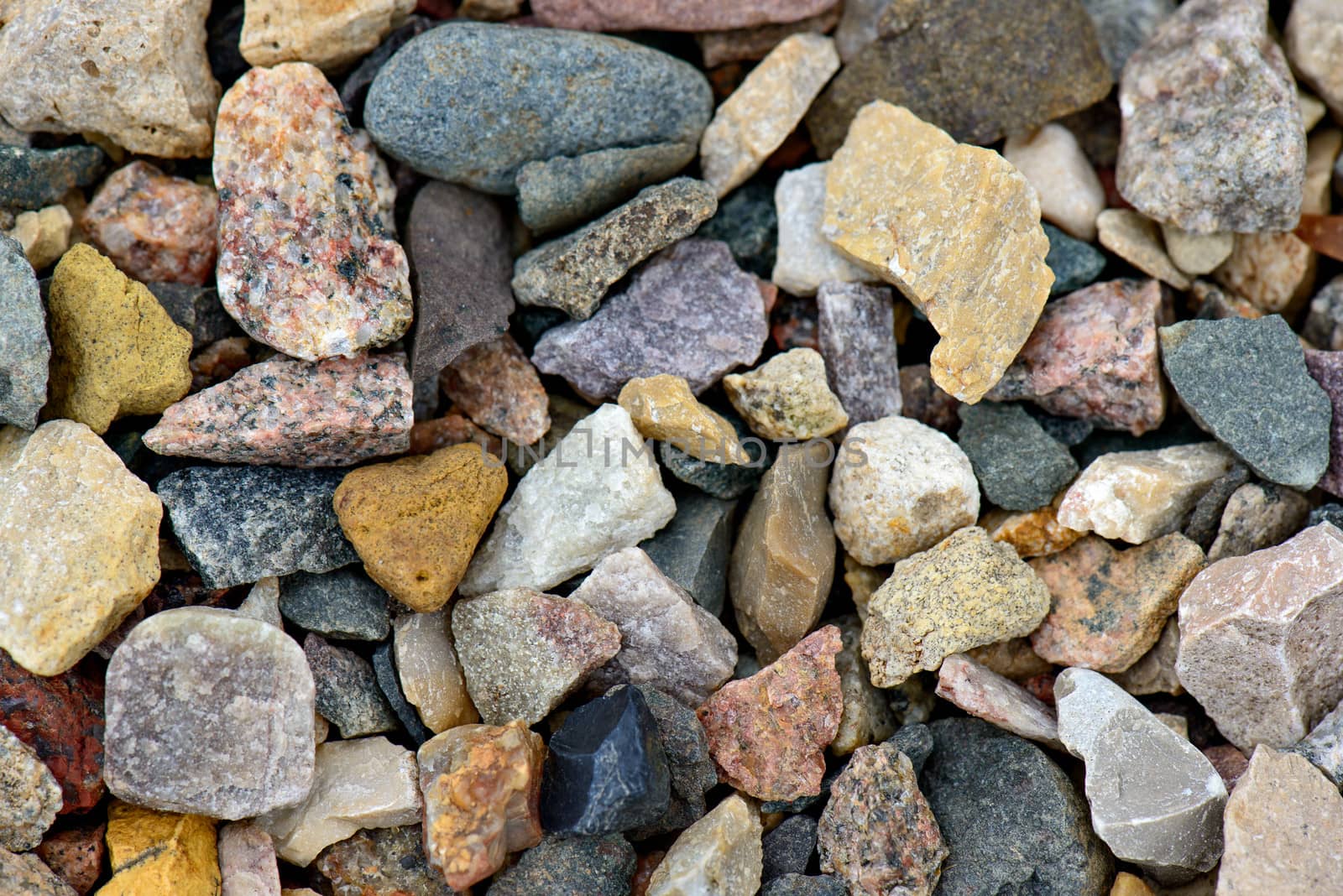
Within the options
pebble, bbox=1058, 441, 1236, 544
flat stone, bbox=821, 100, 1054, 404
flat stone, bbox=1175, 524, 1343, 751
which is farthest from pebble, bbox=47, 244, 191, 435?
flat stone, bbox=1175, 524, 1343, 751

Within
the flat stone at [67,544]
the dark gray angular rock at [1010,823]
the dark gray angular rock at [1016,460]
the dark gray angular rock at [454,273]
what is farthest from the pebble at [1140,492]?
the flat stone at [67,544]

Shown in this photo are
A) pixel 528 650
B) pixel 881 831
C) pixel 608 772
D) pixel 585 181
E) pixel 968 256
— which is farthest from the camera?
pixel 585 181

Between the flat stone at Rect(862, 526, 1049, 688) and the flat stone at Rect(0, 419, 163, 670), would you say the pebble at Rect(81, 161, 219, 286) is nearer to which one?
the flat stone at Rect(0, 419, 163, 670)

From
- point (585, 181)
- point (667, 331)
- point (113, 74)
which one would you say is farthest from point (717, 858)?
point (113, 74)

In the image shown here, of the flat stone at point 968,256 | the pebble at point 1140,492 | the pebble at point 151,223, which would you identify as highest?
the pebble at point 151,223

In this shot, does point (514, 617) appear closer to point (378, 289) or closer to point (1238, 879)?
point (378, 289)

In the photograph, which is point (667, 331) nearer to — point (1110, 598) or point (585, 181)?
point (585, 181)

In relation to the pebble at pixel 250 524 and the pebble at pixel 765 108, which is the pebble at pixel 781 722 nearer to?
the pebble at pixel 250 524
